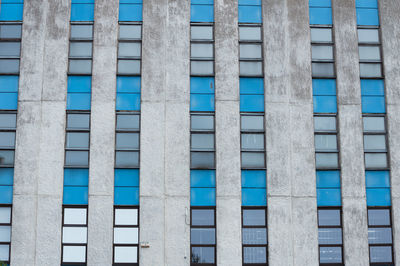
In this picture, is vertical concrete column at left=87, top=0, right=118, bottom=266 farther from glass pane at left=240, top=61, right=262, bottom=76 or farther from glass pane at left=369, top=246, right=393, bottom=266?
glass pane at left=369, top=246, right=393, bottom=266

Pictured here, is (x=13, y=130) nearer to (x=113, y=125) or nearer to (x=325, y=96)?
(x=113, y=125)

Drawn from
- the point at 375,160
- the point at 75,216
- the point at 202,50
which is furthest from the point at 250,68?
the point at 75,216

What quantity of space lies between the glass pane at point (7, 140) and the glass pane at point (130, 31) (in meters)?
5.59

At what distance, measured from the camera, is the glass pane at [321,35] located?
21688 millimetres

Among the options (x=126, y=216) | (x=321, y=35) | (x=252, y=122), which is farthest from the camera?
(x=321, y=35)

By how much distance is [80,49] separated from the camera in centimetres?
2133

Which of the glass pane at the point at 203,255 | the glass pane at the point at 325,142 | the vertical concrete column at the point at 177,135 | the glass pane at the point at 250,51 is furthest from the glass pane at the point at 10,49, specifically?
the glass pane at the point at 325,142

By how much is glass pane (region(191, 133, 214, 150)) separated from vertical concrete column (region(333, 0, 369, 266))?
4897mm

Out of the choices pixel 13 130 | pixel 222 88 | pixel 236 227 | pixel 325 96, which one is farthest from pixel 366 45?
pixel 13 130

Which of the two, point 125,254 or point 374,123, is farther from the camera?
point 374,123

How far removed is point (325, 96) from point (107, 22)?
891 cm

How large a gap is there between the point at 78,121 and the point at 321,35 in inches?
395

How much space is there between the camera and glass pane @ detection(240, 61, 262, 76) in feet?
69.5

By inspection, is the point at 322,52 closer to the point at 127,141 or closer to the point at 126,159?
the point at 127,141
